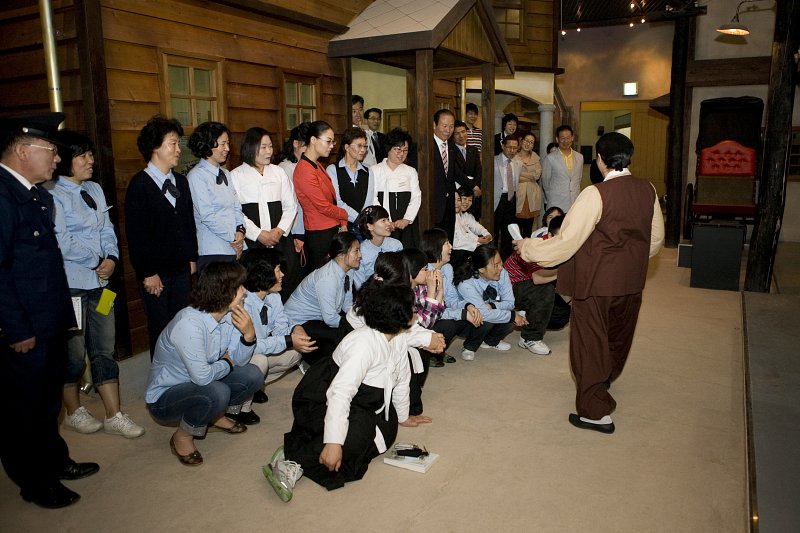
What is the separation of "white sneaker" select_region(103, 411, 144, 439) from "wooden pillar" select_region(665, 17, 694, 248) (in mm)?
8832

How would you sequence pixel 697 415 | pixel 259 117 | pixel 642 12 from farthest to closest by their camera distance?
pixel 642 12 → pixel 259 117 → pixel 697 415

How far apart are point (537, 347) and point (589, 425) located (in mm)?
1431

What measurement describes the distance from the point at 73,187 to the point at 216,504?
2048mm

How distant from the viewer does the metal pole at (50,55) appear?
166 inches

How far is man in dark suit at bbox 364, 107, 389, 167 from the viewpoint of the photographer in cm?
677

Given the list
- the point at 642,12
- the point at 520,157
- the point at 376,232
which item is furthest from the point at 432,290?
the point at 642,12

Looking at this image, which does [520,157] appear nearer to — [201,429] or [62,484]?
[201,429]

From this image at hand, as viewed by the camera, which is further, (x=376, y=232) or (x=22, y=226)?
(x=376, y=232)

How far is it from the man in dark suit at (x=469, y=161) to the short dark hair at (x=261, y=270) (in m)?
3.56

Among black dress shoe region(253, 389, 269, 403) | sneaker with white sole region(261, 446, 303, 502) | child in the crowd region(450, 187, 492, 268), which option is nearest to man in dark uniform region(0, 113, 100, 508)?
sneaker with white sole region(261, 446, 303, 502)

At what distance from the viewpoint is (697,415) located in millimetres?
3871

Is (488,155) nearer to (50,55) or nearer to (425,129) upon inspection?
(425,129)

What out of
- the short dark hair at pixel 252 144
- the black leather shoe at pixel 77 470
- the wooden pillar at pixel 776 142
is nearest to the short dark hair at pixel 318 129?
the short dark hair at pixel 252 144

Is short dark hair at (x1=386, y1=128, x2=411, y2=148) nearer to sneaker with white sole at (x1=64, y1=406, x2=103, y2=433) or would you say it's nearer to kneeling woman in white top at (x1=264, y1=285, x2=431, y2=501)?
kneeling woman in white top at (x1=264, y1=285, x2=431, y2=501)
